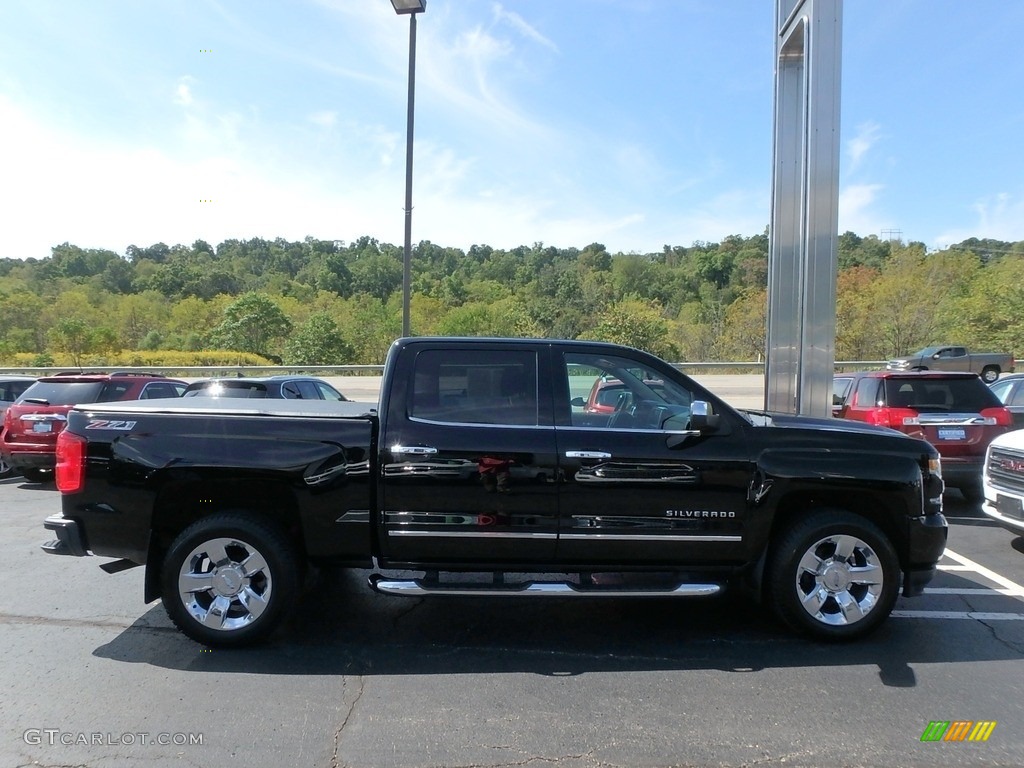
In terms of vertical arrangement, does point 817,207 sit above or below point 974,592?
above

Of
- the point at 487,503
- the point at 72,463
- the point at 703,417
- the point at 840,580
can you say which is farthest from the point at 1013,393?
the point at 72,463

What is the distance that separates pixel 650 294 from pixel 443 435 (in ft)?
197

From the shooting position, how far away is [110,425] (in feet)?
14.9

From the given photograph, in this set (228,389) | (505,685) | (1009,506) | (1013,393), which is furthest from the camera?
→ (1013,393)

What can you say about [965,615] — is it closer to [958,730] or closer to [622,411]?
[958,730]

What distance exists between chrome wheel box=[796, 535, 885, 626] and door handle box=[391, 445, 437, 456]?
95.5 inches

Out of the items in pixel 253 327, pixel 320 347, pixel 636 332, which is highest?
pixel 253 327

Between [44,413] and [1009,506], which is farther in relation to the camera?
[44,413]

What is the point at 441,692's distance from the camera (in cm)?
395

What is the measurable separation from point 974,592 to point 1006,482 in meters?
1.64

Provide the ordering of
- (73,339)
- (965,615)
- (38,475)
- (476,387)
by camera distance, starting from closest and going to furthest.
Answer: (476,387), (965,615), (38,475), (73,339)

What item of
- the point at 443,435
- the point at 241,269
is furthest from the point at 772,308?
the point at 241,269

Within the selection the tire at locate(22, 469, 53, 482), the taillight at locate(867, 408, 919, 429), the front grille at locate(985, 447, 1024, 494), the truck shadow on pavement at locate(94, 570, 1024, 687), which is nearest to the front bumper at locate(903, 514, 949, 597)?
the truck shadow on pavement at locate(94, 570, 1024, 687)

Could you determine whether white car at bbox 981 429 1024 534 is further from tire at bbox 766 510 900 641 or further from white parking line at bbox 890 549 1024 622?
tire at bbox 766 510 900 641
